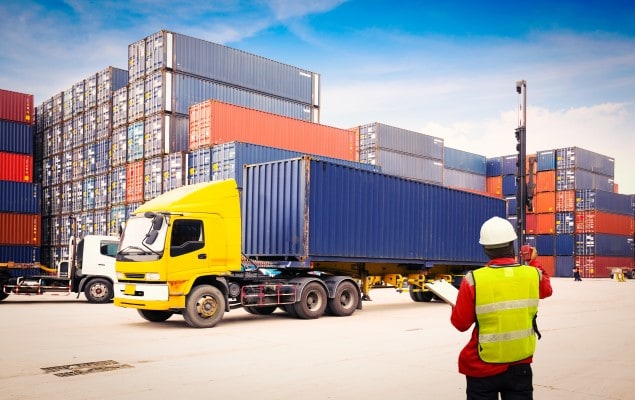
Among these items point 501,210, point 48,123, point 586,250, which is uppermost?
point 48,123

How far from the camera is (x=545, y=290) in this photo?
3.68m

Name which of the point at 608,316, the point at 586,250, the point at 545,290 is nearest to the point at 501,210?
the point at 608,316

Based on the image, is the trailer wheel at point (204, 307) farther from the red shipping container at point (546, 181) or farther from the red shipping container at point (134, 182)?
the red shipping container at point (546, 181)

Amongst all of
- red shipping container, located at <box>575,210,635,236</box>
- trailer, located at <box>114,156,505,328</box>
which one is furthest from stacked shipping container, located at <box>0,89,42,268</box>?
red shipping container, located at <box>575,210,635,236</box>

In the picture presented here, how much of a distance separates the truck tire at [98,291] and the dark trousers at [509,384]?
703 inches

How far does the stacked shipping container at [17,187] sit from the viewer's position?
32.0 meters

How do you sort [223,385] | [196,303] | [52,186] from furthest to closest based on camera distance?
[52,186] → [196,303] → [223,385]

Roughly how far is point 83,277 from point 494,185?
151 feet

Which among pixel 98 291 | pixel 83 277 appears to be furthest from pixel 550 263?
pixel 83 277

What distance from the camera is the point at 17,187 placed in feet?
107

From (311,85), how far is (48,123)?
62.1 ft

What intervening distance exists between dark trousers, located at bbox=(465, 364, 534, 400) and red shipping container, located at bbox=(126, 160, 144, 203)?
2745cm

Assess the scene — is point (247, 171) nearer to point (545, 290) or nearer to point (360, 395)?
point (360, 395)

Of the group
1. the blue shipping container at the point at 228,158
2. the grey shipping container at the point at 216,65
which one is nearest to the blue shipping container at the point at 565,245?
the grey shipping container at the point at 216,65
